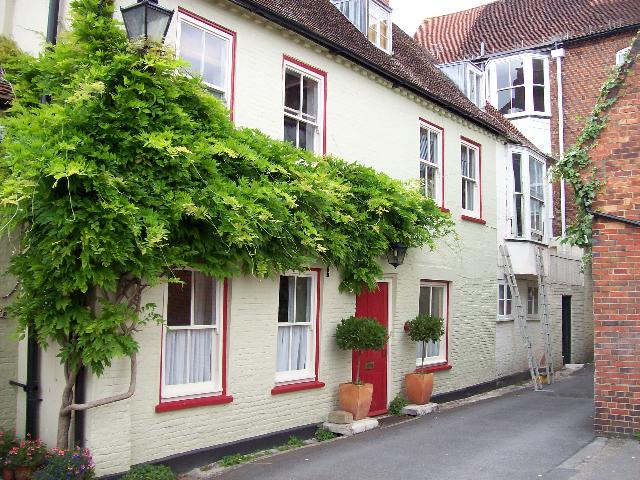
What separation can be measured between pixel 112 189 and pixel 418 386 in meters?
7.58

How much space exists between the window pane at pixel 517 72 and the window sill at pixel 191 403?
16.1 metres

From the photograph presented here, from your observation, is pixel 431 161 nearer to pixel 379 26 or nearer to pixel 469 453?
pixel 379 26

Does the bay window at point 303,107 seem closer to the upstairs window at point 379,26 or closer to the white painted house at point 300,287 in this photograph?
the white painted house at point 300,287

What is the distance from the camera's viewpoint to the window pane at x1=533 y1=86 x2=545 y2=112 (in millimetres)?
21109

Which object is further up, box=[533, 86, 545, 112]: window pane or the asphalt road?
box=[533, 86, 545, 112]: window pane

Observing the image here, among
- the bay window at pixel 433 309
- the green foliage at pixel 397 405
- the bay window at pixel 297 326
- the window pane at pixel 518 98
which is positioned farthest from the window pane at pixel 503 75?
the bay window at pixel 297 326

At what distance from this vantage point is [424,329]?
1195cm

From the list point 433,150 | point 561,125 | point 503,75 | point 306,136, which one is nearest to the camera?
point 306,136

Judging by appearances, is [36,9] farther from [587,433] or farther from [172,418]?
[587,433]

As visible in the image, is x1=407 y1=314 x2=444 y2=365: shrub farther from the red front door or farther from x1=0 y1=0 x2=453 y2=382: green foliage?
x1=0 y1=0 x2=453 y2=382: green foliage

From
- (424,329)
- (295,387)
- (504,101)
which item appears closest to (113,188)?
(295,387)

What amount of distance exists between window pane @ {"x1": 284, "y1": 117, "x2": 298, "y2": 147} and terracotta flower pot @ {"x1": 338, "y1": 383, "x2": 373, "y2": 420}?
388 centimetres

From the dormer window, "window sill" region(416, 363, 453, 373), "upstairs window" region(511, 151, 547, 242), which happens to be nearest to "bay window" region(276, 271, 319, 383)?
"window sill" region(416, 363, 453, 373)

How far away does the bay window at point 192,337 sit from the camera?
8.16 m
